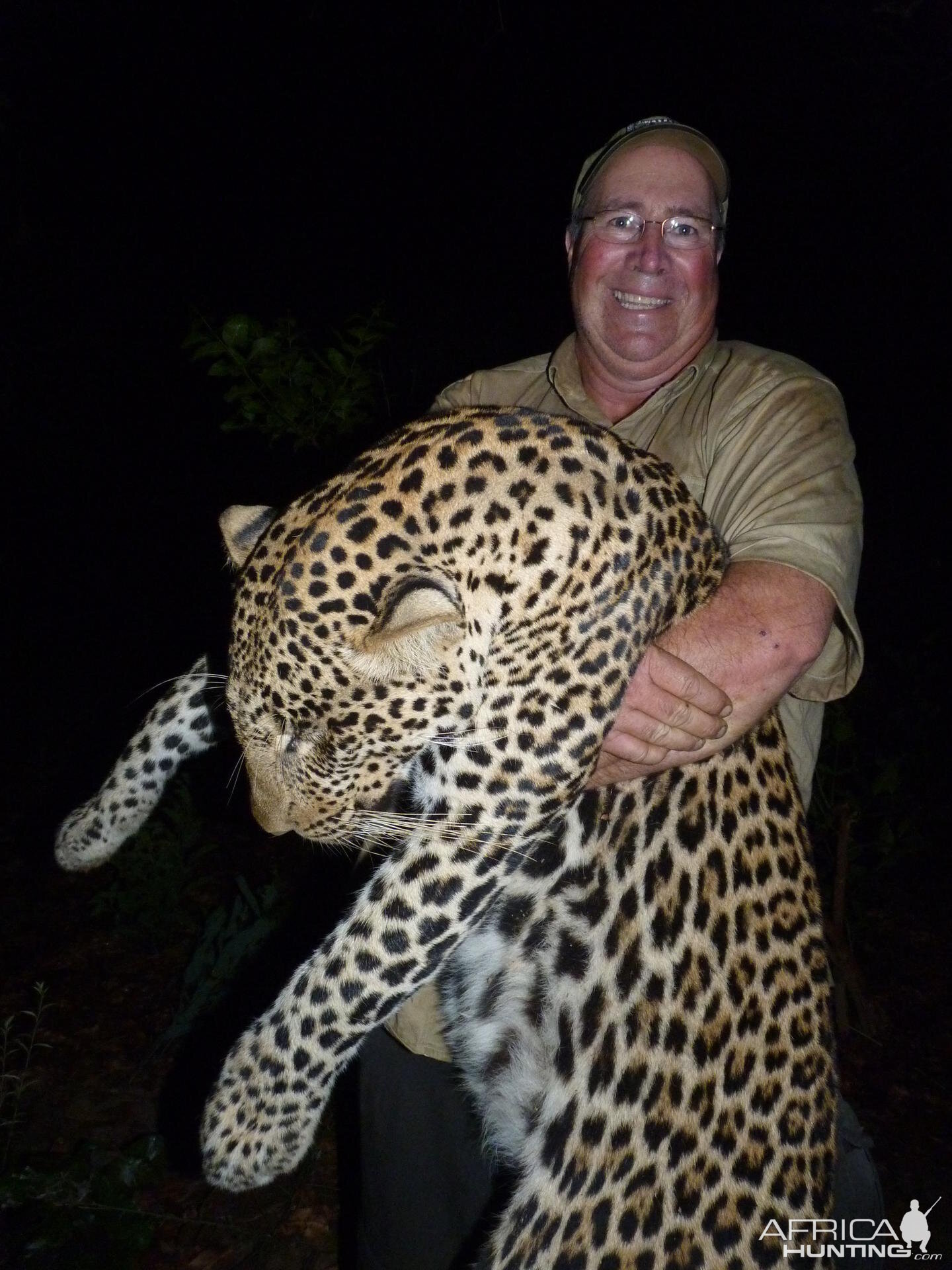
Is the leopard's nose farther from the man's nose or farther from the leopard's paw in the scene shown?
the man's nose

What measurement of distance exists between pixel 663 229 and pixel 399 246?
8.08 m

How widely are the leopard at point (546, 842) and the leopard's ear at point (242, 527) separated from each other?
7.0 inches

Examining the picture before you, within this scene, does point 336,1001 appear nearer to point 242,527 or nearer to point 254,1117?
point 254,1117

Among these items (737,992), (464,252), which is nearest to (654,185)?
(737,992)

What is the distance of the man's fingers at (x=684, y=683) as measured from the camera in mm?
1892

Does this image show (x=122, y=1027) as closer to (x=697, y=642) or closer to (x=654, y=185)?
(x=697, y=642)

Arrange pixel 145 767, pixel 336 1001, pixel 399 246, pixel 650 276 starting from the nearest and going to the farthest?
1. pixel 336 1001
2. pixel 145 767
3. pixel 650 276
4. pixel 399 246

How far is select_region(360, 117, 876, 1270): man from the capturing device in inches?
79.7

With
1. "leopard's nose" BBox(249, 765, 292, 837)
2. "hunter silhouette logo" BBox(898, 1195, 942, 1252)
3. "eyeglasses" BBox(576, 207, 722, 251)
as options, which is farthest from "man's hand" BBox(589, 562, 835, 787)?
"hunter silhouette logo" BBox(898, 1195, 942, 1252)

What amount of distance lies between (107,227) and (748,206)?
7977 mm

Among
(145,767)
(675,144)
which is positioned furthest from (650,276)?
(145,767)

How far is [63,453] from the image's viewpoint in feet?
40.1

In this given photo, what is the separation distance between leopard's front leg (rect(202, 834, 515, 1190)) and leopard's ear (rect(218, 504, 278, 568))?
84 centimetres

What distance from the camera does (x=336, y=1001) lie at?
1.95m
